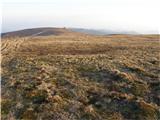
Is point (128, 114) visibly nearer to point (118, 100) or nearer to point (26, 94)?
A: point (118, 100)

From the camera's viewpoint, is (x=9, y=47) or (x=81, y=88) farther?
(x=9, y=47)

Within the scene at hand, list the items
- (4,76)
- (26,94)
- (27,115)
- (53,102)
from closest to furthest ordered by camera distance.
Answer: (27,115) → (53,102) → (26,94) → (4,76)

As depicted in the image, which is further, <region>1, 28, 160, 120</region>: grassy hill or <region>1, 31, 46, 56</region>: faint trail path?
<region>1, 31, 46, 56</region>: faint trail path

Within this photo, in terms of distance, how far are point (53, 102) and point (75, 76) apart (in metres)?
6.21

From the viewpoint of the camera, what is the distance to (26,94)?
2497cm

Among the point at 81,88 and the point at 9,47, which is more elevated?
the point at 9,47

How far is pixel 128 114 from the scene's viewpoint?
871 inches

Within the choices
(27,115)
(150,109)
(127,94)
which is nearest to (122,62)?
(127,94)

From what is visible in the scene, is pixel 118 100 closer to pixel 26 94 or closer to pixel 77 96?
pixel 77 96

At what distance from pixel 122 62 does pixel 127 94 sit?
9.50 metres

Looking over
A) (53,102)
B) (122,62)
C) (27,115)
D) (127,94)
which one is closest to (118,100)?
(127,94)

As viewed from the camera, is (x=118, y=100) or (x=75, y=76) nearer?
(x=118, y=100)

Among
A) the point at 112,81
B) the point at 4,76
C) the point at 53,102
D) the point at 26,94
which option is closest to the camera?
the point at 53,102

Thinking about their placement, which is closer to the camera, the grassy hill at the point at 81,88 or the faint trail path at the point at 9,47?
the grassy hill at the point at 81,88
